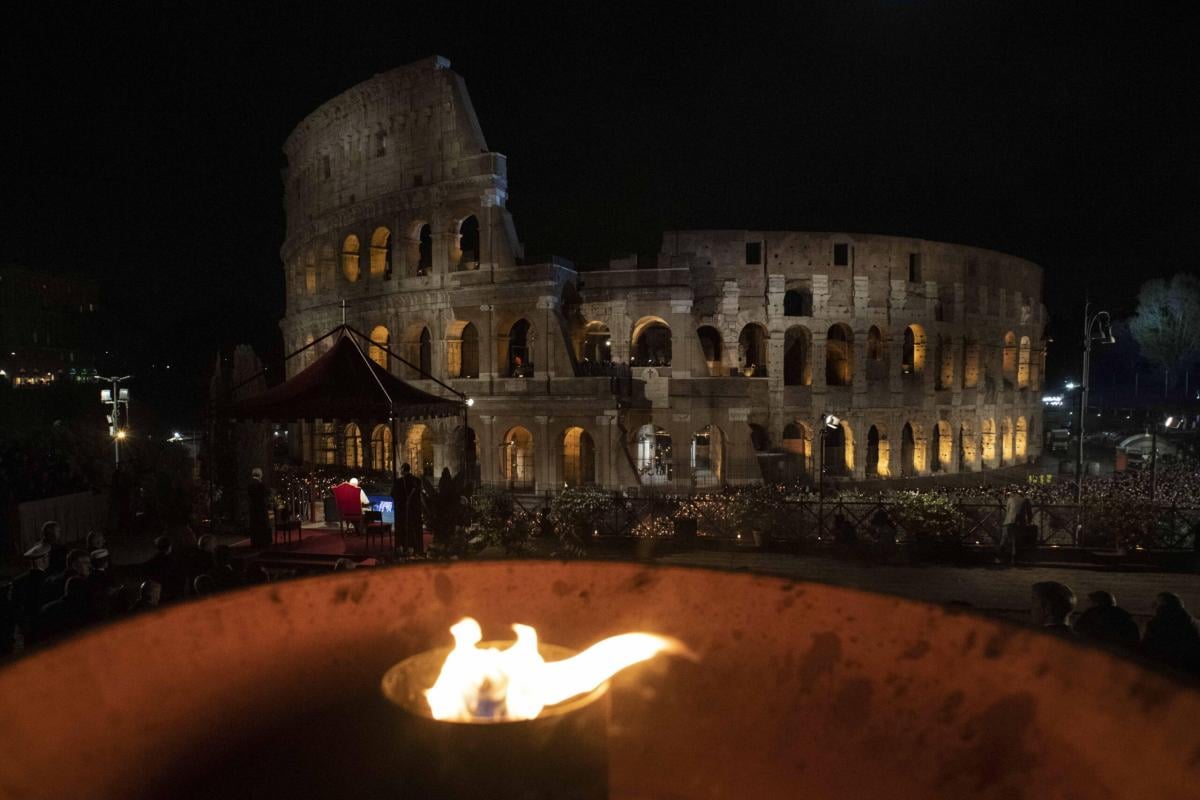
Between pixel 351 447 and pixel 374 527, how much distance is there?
1807 cm

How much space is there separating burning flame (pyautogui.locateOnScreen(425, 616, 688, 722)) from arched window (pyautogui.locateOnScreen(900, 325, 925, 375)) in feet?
101

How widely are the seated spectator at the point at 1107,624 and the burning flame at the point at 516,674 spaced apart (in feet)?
13.4

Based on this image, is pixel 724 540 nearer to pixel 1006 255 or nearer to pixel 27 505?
pixel 27 505

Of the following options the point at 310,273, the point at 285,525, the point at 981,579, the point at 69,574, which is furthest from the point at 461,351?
the point at 69,574

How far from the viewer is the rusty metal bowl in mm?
1088

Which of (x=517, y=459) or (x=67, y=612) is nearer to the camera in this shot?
(x=67, y=612)

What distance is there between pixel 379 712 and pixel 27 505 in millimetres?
14591

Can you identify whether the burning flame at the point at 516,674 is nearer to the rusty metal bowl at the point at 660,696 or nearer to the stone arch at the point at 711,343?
the rusty metal bowl at the point at 660,696

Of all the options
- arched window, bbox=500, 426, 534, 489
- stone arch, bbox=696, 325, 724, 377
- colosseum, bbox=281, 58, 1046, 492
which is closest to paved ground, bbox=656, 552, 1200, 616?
colosseum, bbox=281, 58, 1046, 492

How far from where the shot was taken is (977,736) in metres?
1.24

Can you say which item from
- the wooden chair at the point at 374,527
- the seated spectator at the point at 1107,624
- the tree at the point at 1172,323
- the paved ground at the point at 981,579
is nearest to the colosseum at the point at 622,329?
the wooden chair at the point at 374,527

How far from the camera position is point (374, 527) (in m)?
11.7

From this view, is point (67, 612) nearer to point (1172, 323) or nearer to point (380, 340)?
point (380, 340)

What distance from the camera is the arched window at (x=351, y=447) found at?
27.9 metres
